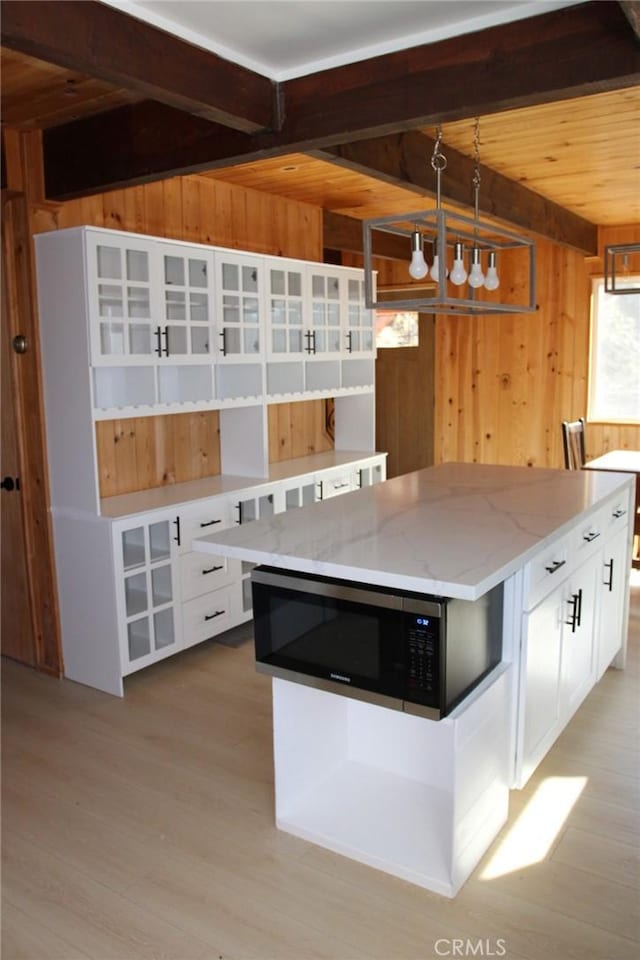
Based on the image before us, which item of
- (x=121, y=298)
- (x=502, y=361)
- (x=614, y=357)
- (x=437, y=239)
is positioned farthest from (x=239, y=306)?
(x=614, y=357)

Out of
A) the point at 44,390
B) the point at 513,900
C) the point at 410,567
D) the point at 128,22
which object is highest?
the point at 128,22

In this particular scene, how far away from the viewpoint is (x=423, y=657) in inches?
79.0

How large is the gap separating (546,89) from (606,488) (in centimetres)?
163

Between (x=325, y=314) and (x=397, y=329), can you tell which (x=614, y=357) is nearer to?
(x=397, y=329)

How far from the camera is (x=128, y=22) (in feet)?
6.53

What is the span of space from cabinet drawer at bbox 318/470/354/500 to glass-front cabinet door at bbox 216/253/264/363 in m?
0.86

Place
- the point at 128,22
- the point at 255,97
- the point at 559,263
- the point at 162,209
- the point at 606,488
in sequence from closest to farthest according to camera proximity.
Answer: the point at 128,22, the point at 255,97, the point at 606,488, the point at 162,209, the point at 559,263

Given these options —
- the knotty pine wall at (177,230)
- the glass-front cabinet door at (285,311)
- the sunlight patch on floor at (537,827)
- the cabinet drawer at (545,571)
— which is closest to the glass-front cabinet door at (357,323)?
the knotty pine wall at (177,230)

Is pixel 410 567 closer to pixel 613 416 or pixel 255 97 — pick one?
pixel 255 97

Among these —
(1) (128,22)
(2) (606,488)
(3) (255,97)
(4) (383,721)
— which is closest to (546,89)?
(3) (255,97)

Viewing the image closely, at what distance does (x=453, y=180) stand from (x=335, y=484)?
5.93ft

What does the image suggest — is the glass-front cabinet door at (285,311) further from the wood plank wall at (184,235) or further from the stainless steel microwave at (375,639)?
the stainless steel microwave at (375,639)

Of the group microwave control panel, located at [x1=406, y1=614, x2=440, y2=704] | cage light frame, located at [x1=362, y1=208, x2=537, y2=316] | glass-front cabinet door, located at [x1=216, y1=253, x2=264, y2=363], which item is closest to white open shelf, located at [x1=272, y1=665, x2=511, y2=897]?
microwave control panel, located at [x1=406, y1=614, x2=440, y2=704]

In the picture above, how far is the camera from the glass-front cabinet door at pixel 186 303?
11.7 ft
